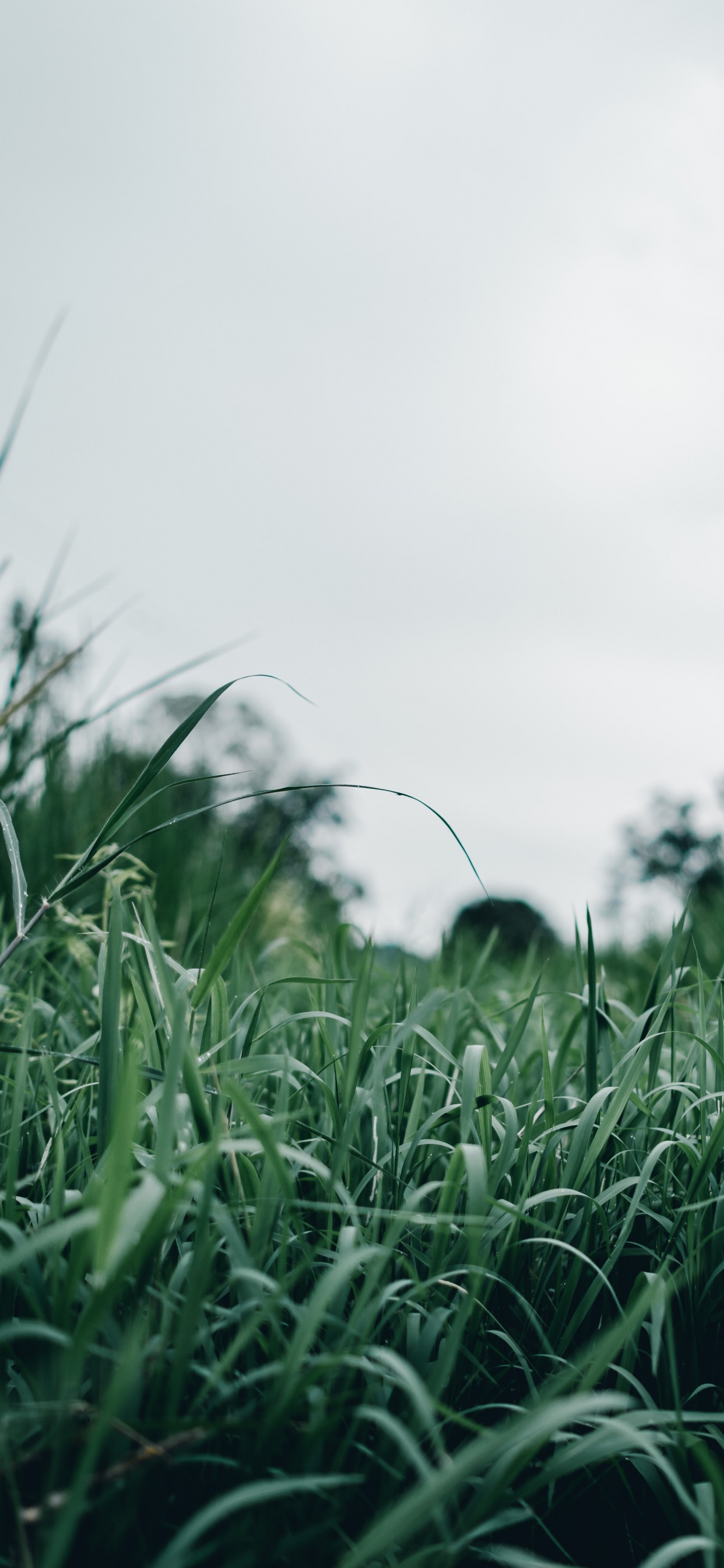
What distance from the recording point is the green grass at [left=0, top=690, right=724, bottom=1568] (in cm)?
55

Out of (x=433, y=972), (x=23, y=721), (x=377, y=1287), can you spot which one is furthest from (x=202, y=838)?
(x=377, y=1287)

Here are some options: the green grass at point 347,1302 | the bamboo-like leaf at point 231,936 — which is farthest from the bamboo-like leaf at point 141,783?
the bamboo-like leaf at point 231,936

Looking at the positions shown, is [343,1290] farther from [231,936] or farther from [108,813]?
[108,813]

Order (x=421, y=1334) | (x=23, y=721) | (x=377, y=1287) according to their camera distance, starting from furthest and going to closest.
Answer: (x=23, y=721)
(x=377, y=1287)
(x=421, y=1334)

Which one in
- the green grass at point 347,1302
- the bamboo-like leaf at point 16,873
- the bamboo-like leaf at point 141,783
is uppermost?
the bamboo-like leaf at point 141,783

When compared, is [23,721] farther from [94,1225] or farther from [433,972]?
[94,1225]

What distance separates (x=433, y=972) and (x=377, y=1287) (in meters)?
0.84

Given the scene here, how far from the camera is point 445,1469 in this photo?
465mm

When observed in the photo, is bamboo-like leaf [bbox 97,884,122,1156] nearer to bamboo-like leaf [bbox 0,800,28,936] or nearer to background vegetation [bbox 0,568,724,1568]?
background vegetation [bbox 0,568,724,1568]

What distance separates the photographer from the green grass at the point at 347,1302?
549 mm

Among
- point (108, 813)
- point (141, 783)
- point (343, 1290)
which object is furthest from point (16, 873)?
point (108, 813)

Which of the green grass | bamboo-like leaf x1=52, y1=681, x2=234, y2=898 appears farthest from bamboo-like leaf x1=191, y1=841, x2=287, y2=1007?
bamboo-like leaf x1=52, y1=681, x2=234, y2=898

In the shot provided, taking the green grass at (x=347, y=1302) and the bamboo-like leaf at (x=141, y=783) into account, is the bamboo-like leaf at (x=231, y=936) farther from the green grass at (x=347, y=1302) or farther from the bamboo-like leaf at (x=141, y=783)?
the bamboo-like leaf at (x=141, y=783)

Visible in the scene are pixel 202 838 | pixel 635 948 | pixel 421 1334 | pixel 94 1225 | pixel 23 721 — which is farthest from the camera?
pixel 635 948
